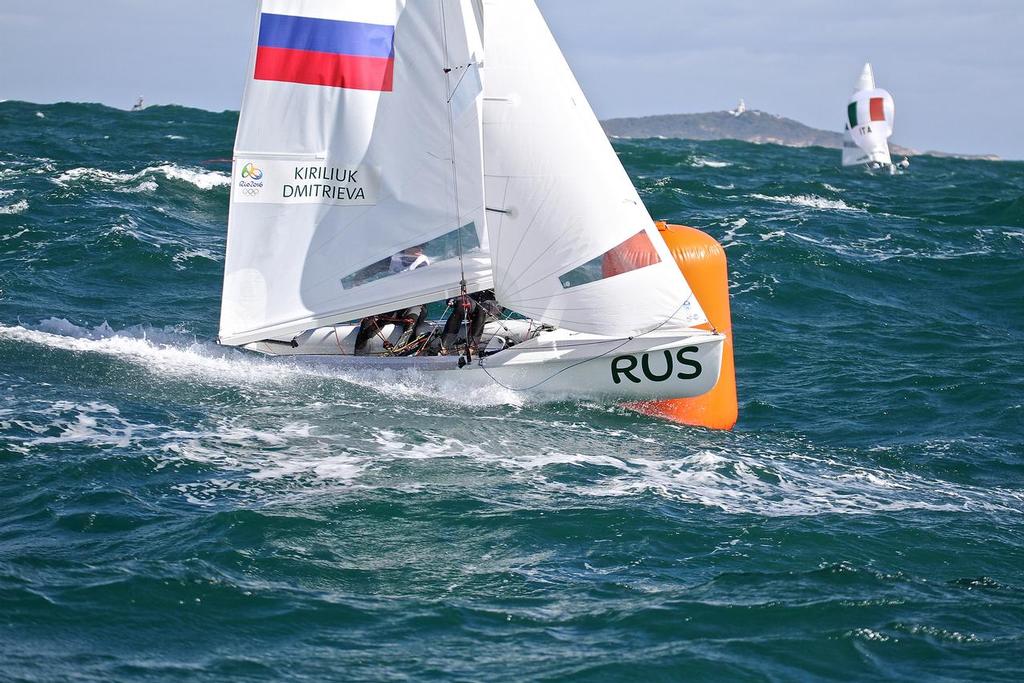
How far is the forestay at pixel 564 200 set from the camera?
546 inches

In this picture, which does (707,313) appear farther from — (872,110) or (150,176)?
(872,110)

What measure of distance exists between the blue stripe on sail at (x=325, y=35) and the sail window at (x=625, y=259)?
351 cm

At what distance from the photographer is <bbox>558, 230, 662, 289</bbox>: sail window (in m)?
13.9

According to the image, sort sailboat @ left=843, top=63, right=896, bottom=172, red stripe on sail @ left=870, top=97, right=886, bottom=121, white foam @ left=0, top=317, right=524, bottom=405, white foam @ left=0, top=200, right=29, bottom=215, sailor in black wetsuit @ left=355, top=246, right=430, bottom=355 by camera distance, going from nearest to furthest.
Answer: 1. white foam @ left=0, top=317, right=524, bottom=405
2. sailor in black wetsuit @ left=355, top=246, right=430, bottom=355
3. white foam @ left=0, top=200, right=29, bottom=215
4. sailboat @ left=843, top=63, right=896, bottom=172
5. red stripe on sail @ left=870, top=97, right=886, bottom=121

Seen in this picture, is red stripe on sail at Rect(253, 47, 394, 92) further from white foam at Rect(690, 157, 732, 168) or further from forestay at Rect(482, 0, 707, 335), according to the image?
white foam at Rect(690, 157, 732, 168)

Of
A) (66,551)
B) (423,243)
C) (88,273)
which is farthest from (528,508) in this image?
(88,273)

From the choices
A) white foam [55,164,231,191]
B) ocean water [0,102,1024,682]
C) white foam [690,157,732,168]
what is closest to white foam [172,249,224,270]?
ocean water [0,102,1024,682]

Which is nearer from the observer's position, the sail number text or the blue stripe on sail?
the sail number text

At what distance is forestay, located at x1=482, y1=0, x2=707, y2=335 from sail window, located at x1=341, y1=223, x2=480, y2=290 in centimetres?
80

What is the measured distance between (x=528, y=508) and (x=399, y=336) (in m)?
5.28

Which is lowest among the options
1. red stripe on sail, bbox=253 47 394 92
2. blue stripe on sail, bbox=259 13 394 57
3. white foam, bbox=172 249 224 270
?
white foam, bbox=172 249 224 270

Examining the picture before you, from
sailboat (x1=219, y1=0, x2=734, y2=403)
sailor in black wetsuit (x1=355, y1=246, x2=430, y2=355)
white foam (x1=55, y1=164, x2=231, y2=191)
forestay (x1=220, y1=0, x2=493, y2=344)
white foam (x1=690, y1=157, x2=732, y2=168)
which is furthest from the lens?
white foam (x1=690, y1=157, x2=732, y2=168)

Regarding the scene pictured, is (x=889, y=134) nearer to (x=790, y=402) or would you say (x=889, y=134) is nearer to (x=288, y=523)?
(x=790, y=402)

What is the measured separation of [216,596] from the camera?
8688mm
